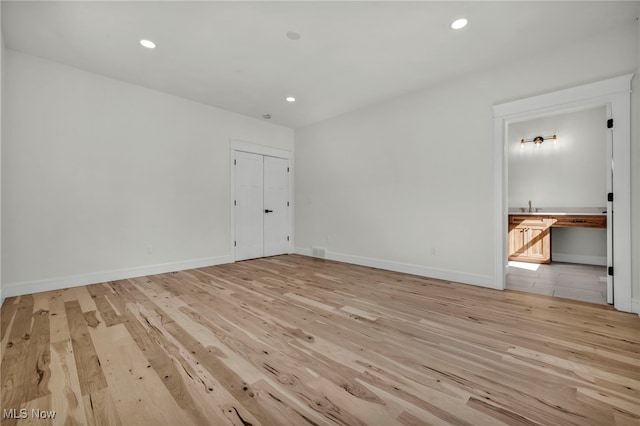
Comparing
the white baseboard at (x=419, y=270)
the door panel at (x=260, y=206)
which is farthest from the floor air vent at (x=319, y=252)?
the door panel at (x=260, y=206)

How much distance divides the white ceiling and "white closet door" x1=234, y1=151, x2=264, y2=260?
1.65 m

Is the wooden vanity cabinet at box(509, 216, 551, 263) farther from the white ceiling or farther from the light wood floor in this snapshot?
the white ceiling

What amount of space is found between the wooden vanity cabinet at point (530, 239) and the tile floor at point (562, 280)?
0.71 ft

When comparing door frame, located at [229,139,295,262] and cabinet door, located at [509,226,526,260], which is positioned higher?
door frame, located at [229,139,295,262]

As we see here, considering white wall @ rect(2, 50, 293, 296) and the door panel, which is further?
the door panel

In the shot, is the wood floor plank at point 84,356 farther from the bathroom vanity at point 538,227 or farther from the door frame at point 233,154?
the bathroom vanity at point 538,227

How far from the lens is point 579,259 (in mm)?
5090

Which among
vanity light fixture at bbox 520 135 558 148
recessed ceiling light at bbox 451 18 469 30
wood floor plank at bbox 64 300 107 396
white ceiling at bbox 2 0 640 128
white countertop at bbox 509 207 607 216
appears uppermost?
white ceiling at bbox 2 0 640 128

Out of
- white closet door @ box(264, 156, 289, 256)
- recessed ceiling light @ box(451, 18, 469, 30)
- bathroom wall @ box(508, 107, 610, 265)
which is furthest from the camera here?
white closet door @ box(264, 156, 289, 256)

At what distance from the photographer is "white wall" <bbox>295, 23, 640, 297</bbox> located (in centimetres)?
313

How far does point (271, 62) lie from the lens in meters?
3.42

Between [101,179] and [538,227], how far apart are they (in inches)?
284

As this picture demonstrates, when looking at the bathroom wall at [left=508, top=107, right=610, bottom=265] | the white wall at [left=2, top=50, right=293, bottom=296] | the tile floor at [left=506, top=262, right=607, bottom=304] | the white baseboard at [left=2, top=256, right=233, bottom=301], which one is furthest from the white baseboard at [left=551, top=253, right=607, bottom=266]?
the white baseboard at [left=2, top=256, right=233, bottom=301]

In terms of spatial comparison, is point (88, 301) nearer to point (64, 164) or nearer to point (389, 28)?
point (64, 164)
